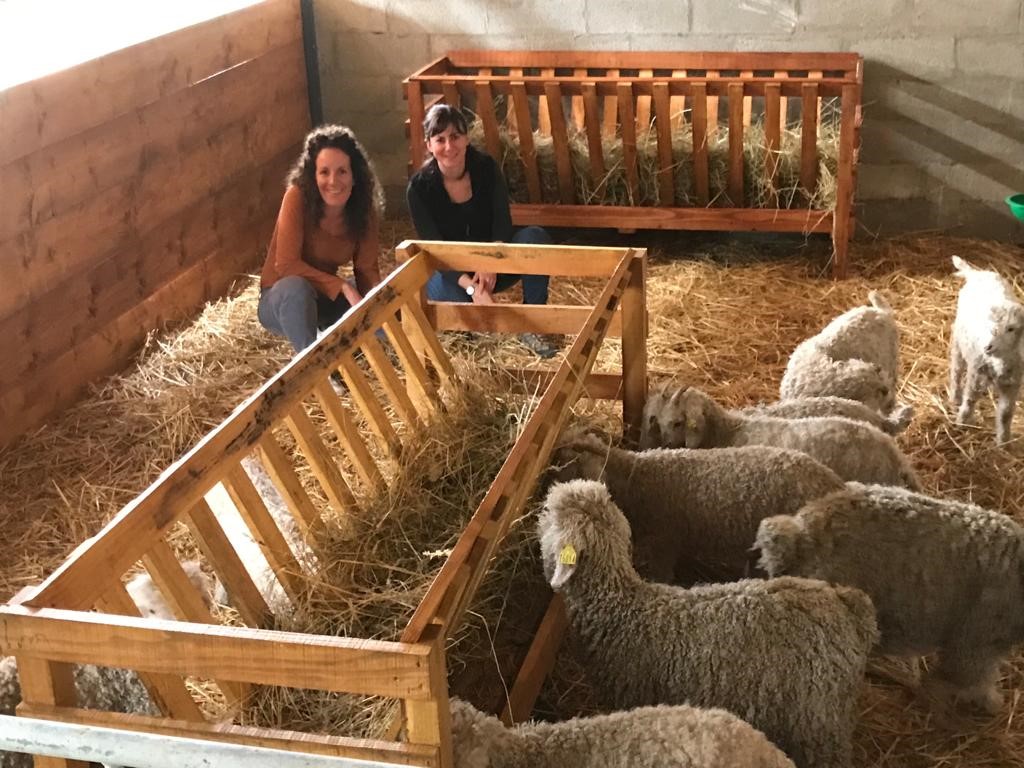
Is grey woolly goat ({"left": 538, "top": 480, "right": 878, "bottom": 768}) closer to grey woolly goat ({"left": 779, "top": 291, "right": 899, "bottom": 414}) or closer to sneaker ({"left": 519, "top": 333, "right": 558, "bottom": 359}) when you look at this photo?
grey woolly goat ({"left": 779, "top": 291, "right": 899, "bottom": 414})

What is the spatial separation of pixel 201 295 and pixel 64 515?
2.24 metres

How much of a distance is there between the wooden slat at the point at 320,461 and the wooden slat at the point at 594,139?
348 cm

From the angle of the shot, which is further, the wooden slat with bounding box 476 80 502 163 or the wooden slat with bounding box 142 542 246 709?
the wooden slat with bounding box 476 80 502 163

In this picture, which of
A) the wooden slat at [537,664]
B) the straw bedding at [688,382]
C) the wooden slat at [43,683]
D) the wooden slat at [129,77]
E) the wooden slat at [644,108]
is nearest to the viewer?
the wooden slat at [43,683]

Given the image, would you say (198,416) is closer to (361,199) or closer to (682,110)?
(361,199)

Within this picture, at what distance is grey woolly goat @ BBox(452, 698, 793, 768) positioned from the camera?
208 cm

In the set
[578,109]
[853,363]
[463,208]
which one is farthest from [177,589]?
[578,109]

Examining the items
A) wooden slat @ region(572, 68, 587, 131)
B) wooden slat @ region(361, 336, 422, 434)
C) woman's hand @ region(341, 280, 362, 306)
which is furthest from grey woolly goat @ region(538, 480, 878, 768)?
wooden slat @ region(572, 68, 587, 131)

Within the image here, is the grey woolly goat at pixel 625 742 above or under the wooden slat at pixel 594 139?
under

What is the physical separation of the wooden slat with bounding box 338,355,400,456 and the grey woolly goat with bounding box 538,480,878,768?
2.93 feet

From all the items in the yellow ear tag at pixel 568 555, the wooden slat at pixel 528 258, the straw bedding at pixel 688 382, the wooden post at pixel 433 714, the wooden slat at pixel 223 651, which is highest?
the wooden slat at pixel 528 258

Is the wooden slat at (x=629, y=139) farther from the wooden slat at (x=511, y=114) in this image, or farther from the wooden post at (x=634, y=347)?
Result: the wooden post at (x=634, y=347)

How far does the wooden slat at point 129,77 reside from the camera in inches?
181

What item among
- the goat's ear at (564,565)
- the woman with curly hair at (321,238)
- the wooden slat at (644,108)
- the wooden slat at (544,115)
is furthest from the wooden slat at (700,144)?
the goat's ear at (564,565)
